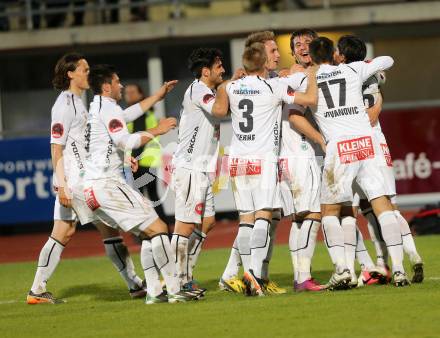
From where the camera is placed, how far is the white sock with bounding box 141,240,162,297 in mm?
10047

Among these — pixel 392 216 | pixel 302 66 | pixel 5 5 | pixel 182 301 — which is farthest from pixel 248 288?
pixel 5 5

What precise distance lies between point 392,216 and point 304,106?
1279mm

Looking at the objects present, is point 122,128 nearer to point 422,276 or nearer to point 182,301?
point 182,301

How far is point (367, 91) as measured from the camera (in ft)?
35.6

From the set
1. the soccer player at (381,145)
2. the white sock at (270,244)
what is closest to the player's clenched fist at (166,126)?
the white sock at (270,244)

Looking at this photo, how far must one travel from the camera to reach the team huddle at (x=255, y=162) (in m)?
10.1

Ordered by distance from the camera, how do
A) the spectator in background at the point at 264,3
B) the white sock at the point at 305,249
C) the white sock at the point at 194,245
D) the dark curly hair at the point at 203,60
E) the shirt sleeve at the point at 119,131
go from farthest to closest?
the spectator in background at the point at 264,3, the white sock at the point at 194,245, the dark curly hair at the point at 203,60, the white sock at the point at 305,249, the shirt sleeve at the point at 119,131

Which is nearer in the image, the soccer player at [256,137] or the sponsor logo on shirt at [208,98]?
the soccer player at [256,137]

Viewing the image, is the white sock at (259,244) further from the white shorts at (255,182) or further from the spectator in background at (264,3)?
the spectator in background at (264,3)

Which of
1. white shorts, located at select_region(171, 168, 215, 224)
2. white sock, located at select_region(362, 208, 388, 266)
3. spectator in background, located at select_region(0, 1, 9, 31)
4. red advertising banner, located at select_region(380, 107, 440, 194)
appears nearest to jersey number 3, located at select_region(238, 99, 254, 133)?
white shorts, located at select_region(171, 168, 215, 224)

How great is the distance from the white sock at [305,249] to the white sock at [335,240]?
0.18m

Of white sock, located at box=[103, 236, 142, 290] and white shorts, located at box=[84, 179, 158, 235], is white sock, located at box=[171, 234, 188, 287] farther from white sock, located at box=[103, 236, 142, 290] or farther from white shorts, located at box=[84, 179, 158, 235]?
white shorts, located at box=[84, 179, 158, 235]

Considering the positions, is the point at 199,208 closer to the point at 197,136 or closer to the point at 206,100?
the point at 197,136

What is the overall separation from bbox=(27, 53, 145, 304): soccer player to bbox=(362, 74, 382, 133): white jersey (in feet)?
8.62
